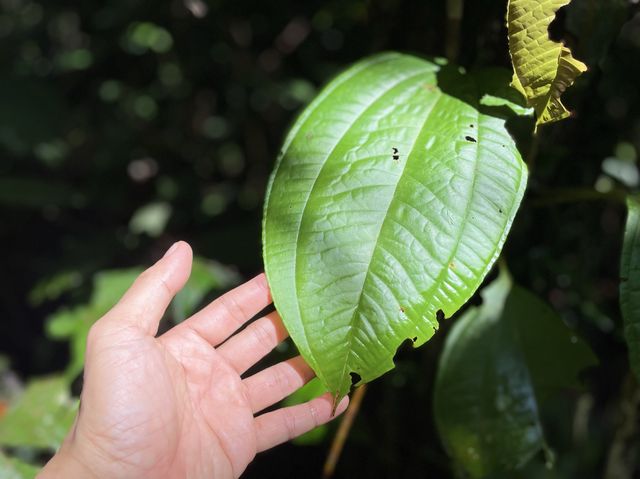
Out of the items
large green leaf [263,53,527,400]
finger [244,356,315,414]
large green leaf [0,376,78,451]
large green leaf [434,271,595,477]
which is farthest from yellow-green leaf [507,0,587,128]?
large green leaf [0,376,78,451]

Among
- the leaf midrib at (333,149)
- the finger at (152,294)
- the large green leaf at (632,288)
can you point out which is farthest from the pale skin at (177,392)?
the large green leaf at (632,288)

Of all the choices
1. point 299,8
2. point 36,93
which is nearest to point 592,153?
point 299,8

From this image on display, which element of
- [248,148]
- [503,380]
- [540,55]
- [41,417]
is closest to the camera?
[540,55]

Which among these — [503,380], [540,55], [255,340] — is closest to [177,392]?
[255,340]

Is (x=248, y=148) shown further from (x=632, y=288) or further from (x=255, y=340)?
(x=632, y=288)

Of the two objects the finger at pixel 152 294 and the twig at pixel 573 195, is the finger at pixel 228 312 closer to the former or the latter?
the finger at pixel 152 294

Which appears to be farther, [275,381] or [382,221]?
[275,381]
